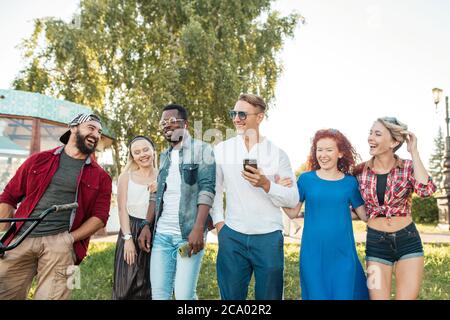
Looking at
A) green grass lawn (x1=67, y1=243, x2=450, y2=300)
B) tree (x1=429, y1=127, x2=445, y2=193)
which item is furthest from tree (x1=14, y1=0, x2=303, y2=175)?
tree (x1=429, y1=127, x2=445, y2=193)

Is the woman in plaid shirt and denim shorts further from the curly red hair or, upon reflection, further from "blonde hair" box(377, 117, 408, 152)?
the curly red hair

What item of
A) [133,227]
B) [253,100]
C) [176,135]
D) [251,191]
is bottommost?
[133,227]

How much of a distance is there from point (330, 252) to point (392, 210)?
0.65 meters

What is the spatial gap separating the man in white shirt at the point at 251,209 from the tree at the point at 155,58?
12774 mm

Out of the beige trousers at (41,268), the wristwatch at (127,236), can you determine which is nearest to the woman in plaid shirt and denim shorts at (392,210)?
the wristwatch at (127,236)

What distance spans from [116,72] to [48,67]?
11.5ft

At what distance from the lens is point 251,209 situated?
3.54m

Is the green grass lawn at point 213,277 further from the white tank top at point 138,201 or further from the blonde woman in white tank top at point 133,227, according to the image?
the white tank top at point 138,201

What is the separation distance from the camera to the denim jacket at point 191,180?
368cm

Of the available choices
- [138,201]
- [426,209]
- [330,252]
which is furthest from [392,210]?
[426,209]

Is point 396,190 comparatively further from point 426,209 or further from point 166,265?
point 426,209

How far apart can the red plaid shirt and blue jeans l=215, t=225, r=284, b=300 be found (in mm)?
868

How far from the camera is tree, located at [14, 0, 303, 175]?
56.2 ft

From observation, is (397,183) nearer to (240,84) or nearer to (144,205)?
(144,205)
